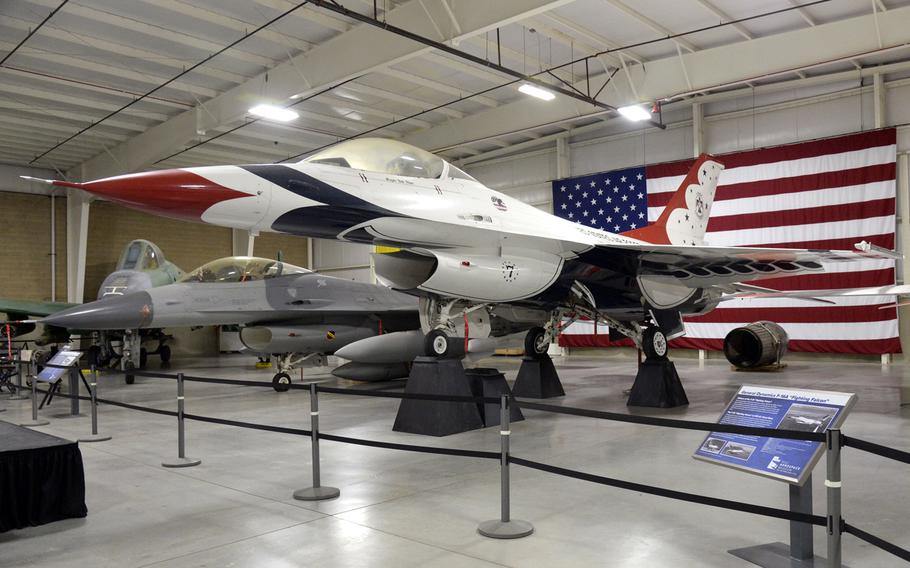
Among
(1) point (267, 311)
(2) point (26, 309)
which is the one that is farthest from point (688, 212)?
(2) point (26, 309)

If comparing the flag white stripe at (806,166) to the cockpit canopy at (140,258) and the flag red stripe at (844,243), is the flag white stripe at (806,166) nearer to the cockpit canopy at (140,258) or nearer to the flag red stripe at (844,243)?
the flag red stripe at (844,243)

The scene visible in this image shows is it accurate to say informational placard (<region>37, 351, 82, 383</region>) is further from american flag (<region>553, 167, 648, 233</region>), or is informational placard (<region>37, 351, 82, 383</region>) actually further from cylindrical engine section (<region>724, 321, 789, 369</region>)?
american flag (<region>553, 167, 648, 233</region>)

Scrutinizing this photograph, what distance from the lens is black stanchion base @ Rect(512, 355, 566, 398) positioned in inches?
377

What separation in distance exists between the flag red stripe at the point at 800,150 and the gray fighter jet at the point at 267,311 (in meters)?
8.54

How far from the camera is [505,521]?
370cm

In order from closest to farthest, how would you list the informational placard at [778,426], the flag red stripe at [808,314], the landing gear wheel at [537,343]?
the informational placard at [778,426], the landing gear wheel at [537,343], the flag red stripe at [808,314]

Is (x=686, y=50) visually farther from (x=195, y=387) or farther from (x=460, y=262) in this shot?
(x=195, y=387)

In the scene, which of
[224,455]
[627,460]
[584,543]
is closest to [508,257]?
[627,460]

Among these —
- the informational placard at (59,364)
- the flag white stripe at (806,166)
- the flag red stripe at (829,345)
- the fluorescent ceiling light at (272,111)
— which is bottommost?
the flag red stripe at (829,345)

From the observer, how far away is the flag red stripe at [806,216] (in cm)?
1384

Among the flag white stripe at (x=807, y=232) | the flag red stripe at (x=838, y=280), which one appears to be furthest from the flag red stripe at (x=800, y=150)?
the flag red stripe at (x=838, y=280)

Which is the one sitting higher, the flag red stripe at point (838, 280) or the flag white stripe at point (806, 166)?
the flag white stripe at point (806, 166)

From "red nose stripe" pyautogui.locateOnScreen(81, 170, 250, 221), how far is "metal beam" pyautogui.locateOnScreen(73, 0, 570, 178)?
19.1 feet

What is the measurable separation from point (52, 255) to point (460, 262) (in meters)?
18.4
